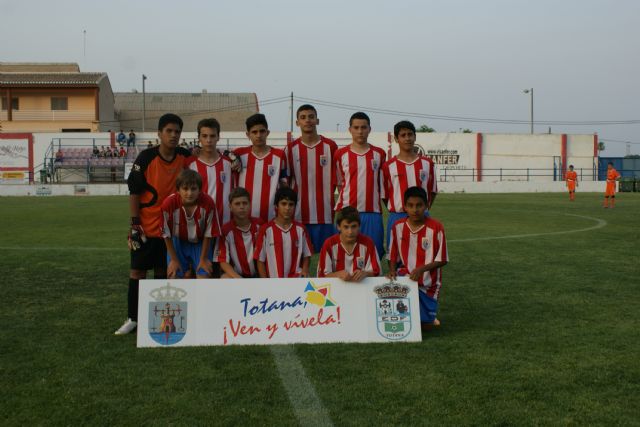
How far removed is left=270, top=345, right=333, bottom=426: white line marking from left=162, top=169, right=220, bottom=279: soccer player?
104 cm

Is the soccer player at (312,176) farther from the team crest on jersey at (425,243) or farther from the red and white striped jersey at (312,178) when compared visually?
Answer: the team crest on jersey at (425,243)

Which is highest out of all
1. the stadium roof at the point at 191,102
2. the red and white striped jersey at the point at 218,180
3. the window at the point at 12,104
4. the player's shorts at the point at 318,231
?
the stadium roof at the point at 191,102

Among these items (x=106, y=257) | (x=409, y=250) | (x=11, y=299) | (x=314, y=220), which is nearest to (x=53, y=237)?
(x=106, y=257)

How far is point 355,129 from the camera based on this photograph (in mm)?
5480

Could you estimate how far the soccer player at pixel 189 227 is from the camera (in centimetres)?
471

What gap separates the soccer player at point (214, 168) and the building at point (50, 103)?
42.8 m

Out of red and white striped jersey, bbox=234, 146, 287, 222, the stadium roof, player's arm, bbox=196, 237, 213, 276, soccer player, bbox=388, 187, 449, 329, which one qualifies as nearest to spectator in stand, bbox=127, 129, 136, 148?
the stadium roof

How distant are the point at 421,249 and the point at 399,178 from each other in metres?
0.76

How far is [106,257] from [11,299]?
119 inches

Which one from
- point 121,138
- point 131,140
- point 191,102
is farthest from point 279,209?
point 191,102

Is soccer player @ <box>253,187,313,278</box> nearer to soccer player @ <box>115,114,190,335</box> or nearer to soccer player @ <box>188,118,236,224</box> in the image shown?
soccer player @ <box>188,118,236,224</box>

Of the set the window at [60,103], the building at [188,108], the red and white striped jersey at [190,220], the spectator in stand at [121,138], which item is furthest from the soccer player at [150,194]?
the building at [188,108]

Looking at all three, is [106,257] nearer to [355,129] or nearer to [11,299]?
[11,299]

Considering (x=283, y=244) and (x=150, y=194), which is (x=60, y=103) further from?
(x=283, y=244)
